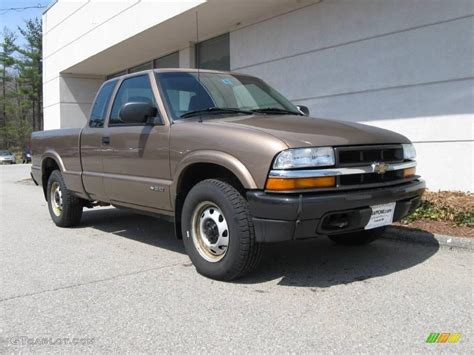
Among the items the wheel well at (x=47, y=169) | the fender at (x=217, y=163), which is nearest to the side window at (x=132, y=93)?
the fender at (x=217, y=163)

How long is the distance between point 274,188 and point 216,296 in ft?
3.20

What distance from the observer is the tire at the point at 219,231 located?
12.8ft

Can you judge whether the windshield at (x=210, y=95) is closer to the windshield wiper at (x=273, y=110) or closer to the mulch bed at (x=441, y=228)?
the windshield wiper at (x=273, y=110)

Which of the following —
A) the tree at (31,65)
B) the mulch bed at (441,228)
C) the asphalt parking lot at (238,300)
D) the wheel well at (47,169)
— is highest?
the tree at (31,65)

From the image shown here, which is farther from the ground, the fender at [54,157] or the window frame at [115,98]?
the window frame at [115,98]

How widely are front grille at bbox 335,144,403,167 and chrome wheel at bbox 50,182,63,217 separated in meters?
4.51

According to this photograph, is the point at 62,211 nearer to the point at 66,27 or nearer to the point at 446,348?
the point at 446,348

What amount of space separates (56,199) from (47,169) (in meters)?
0.59

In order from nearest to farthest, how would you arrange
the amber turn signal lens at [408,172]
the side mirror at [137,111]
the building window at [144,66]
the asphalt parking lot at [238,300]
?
1. the asphalt parking lot at [238,300]
2. the amber turn signal lens at [408,172]
3. the side mirror at [137,111]
4. the building window at [144,66]

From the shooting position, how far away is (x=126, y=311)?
3596 millimetres

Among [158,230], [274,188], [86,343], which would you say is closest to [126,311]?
[86,343]

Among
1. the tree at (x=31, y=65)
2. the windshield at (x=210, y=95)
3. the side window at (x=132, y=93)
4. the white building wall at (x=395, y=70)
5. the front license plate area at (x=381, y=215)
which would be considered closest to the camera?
the front license plate area at (x=381, y=215)

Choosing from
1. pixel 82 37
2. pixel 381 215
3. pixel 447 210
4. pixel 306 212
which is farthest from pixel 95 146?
pixel 82 37

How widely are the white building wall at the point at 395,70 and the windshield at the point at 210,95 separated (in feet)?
11.6
